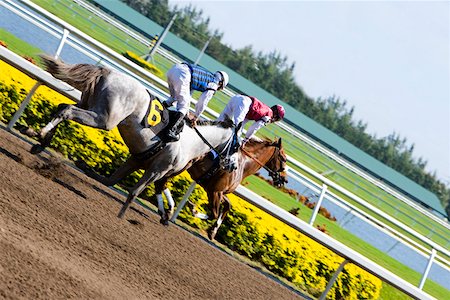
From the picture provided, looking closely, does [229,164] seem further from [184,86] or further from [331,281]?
[331,281]

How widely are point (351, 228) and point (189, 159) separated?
12.2 m

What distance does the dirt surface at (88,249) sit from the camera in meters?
4.00

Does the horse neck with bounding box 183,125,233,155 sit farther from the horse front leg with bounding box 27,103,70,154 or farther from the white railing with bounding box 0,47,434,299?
the horse front leg with bounding box 27,103,70,154

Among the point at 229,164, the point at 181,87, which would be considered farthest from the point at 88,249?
Answer: the point at 229,164

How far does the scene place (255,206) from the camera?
8.20 m

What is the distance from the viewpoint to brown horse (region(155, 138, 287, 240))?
732 cm

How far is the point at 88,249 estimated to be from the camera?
4.86m

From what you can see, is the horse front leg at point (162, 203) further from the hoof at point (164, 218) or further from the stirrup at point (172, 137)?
the stirrup at point (172, 137)

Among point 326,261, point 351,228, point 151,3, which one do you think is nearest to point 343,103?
point 151,3

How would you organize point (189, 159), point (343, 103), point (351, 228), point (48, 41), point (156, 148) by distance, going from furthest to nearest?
1. point (343, 103)
2. point (351, 228)
3. point (48, 41)
4. point (189, 159)
5. point (156, 148)

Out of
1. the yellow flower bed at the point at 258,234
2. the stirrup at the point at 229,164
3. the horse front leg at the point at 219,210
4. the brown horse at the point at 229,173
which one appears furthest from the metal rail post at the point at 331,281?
the stirrup at the point at 229,164

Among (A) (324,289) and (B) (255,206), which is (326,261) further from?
(B) (255,206)

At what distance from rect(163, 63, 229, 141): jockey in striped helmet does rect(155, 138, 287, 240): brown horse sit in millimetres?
897

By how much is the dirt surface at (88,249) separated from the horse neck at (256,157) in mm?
888
